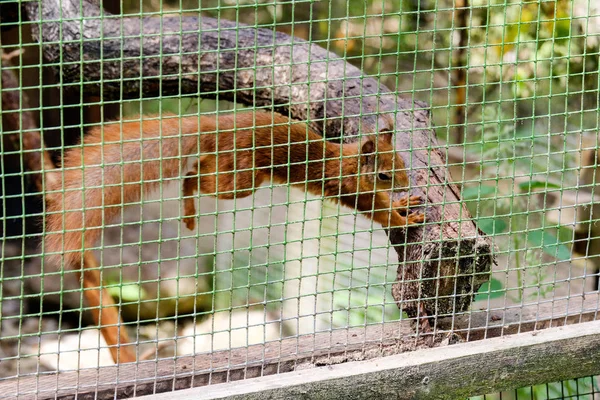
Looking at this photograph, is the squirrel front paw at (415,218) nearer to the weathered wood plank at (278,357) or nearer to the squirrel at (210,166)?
the squirrel at (210,166)

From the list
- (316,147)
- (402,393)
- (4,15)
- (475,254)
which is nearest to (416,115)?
(316,147)

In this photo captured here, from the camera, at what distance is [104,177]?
234 cm

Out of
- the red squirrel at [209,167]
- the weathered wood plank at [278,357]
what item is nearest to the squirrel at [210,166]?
the red squirrel at [209,167]

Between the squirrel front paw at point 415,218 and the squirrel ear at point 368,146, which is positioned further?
the squirrel ear at point 368,146

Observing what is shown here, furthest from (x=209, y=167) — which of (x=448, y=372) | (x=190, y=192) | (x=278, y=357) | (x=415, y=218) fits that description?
(x=448, y=372)

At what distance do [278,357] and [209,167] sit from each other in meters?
1.21

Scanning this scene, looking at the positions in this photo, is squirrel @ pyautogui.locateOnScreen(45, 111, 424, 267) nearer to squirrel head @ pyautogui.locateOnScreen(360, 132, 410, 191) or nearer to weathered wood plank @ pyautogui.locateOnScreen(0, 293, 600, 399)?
squirrel head @ pyautogui.locateOnScreen(360, 132, 410, 191)

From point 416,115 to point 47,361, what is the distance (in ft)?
12.0

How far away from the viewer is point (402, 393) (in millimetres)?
2184

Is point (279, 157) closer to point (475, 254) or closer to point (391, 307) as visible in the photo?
point (475, 254)

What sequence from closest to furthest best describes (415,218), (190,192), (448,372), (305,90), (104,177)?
1. (448,372)
2. (104,177)
3. (415,218)
4. (305,90)
5. (190,192)

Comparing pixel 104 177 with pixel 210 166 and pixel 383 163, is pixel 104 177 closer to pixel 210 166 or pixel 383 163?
pixel 210 166

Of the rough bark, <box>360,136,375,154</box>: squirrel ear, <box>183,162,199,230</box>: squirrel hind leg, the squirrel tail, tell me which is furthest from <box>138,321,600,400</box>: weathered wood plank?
<box>183,162,199,230</box>: squirrel hind leg

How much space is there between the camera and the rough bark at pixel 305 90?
7.65 feet
